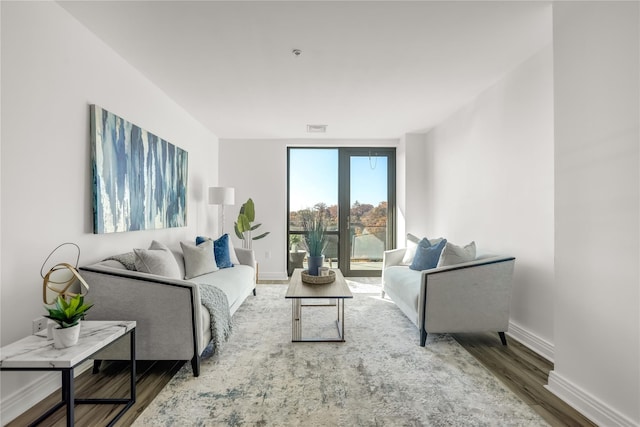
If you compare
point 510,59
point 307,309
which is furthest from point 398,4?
point 307,309

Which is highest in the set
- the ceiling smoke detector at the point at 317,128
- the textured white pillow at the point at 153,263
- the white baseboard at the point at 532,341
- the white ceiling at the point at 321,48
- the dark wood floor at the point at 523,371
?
the white ceiling at the point at 321,48

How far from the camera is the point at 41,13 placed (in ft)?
6.23

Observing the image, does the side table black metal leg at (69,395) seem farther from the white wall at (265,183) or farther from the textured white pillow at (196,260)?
the white wall at (265,183)

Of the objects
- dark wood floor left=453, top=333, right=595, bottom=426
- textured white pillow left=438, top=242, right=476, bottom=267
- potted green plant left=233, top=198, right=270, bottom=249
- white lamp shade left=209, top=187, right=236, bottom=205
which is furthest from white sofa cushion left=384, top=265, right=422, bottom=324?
white lamp shade left=209, top=187, right=236, bottom=205

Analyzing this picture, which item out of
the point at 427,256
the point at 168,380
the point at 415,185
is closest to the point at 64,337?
the point at 168,380

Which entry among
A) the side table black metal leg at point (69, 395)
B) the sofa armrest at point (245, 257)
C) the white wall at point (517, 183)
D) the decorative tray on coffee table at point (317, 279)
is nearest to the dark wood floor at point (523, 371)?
the white wall at point (517, 183)

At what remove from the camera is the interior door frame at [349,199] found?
18.2ft

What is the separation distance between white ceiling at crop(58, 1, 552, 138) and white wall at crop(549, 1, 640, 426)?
0.53m

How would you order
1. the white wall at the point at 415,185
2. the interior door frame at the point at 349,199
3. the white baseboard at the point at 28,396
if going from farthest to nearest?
the interior door frame at the point at 349,199
the white wall at the point at 415,185
the white baseboard at the point at 28,396

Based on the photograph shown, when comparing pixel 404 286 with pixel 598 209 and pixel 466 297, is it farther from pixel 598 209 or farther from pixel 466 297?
pixel 598 209

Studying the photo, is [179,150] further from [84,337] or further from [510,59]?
[510,59]

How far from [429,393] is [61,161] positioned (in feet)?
8.95

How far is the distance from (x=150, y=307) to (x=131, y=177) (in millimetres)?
1276

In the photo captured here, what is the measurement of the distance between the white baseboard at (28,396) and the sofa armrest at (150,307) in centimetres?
39
